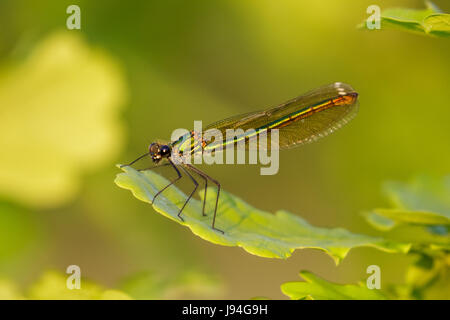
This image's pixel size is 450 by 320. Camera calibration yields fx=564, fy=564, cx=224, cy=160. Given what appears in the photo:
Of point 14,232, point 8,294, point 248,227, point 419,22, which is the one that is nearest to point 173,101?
point 14,232

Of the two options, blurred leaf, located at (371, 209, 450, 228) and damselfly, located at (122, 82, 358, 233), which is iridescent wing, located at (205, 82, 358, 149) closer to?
damselfly, located at (122, 82, 358, 233)

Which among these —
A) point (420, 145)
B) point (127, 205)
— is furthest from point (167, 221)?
point (420, 145)

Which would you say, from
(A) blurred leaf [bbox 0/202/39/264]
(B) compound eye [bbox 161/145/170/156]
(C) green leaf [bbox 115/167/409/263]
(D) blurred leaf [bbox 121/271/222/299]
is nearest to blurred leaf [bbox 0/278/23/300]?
(D) blurred leaf [bbox 121/271/222/299]

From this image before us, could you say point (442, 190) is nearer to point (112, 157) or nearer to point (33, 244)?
point (112, 157)

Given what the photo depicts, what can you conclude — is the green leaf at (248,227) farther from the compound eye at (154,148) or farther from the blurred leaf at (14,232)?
the blurred leaf at (14,232)

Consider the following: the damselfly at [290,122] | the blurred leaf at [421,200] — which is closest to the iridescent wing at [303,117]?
the damselfly at [290,122]

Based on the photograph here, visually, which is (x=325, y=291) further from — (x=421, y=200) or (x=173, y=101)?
(x=173, y=101)
